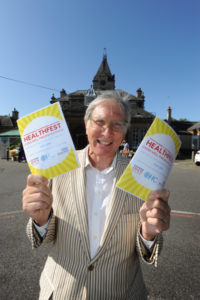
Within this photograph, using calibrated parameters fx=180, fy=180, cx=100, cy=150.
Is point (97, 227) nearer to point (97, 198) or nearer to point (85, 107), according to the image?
point (97, 198)

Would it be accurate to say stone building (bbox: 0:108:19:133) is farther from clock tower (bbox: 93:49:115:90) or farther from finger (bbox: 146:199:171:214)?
finger (bbox: 146:199:171:214)

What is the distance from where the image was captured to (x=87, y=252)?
1276 mm

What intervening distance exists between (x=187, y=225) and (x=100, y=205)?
142 inches

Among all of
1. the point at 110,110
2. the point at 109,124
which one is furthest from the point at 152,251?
the point at 110,110

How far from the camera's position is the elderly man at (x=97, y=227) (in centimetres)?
123

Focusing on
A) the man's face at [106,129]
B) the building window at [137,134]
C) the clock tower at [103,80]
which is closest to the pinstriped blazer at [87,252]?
the man's face at [106,129]

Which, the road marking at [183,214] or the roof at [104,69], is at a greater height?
the roof at [104,69]

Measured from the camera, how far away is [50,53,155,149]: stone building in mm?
28031

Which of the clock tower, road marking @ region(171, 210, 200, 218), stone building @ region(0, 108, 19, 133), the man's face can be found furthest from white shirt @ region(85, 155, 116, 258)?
stone building @ region(0, 108, 19, 133)

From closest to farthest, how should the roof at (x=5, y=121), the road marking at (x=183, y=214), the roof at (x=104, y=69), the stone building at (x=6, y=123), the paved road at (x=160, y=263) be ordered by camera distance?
the paved road at (x=160, y=263)
the road marking at (x=183, y=214)
the roof at (x=104, y=69)
the stone building at (x=6, y=123)
the roof at (x=5, y=121)

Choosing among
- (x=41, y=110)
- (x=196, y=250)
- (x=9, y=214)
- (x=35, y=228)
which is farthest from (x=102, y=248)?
(x=9, y=214)

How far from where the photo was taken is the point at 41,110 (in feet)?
4.12

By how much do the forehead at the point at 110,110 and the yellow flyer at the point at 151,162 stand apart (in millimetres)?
423

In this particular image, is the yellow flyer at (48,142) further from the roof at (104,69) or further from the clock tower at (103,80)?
the roof at (104,69)
